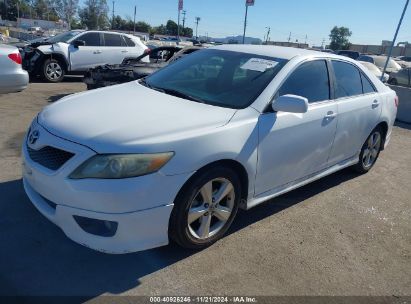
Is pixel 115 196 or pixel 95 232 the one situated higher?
pixel 115 196

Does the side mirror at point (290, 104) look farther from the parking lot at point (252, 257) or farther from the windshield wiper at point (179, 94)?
the parking lot at point (252, 257)

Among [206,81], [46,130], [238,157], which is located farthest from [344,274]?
[46,130]

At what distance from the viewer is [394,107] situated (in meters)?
5.48

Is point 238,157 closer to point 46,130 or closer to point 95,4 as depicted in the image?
point 46,130

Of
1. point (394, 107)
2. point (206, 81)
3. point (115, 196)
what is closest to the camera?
point (115, 196)

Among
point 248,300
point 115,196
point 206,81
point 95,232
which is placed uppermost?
point 206,81

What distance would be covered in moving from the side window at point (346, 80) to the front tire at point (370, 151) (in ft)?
2.56

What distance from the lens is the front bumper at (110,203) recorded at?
256 centimetres

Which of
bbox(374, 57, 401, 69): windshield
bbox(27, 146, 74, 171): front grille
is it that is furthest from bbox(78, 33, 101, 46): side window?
bbox(374, 57, 401, 69): windshield

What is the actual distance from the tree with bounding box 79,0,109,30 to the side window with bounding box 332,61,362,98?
86357mm

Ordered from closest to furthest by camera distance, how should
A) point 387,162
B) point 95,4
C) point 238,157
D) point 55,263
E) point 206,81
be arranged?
point 55,263
point 238,157
point 206,81
point 387,162
point 95,4

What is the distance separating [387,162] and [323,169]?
2483 mm

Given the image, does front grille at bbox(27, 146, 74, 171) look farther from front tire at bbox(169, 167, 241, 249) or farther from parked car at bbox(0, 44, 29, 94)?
parked car at bbox(0, 44, 29, 94)

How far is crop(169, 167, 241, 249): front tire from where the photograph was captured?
113 inches
